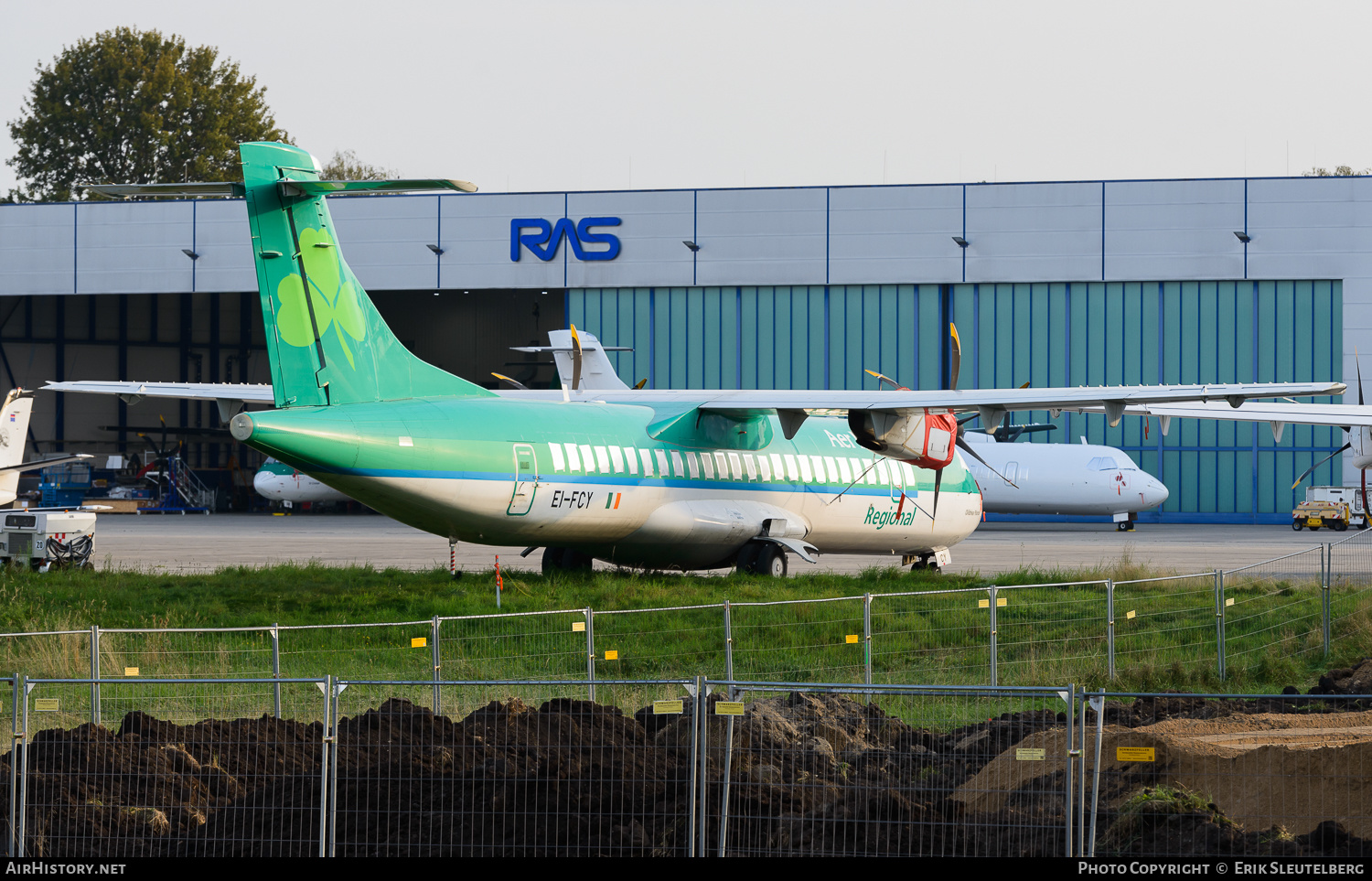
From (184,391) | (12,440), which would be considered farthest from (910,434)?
(12,440)

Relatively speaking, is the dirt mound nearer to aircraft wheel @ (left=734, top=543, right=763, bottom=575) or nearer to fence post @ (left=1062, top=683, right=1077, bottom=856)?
fence post @ (left=1062, top=683, right=1077, bottom=856)

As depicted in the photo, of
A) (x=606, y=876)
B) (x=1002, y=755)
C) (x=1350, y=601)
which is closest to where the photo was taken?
(x=606, y=876)

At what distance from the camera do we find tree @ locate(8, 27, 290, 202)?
75000mm

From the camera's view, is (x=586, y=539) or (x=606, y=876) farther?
(x=586, y=539)

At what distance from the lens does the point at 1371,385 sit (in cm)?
4947

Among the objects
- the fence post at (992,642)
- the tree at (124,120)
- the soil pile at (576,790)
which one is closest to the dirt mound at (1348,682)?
the fence post at (992,642)

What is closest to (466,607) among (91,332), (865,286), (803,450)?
(803,450)

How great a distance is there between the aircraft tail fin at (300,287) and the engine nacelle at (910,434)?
824 cm

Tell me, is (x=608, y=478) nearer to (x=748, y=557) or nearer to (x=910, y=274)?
(x=748, y=557)

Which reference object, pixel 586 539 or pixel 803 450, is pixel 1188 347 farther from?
pixel 586 539

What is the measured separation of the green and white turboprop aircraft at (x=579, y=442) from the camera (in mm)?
17611

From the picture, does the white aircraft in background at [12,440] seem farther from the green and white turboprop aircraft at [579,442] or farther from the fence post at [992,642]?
the fence post at [992,642]

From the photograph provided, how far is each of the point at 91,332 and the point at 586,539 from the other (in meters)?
48.4

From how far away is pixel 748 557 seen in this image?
2372cm
